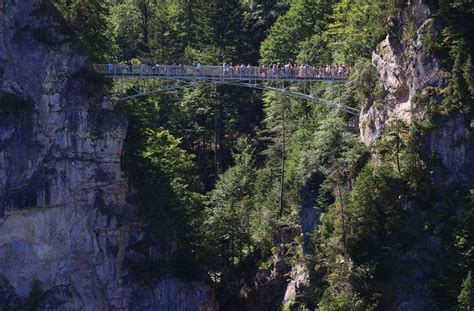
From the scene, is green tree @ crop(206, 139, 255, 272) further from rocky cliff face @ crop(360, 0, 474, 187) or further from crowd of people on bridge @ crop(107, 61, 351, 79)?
rocky cliff face @ crop(360, 0, 474, 187)

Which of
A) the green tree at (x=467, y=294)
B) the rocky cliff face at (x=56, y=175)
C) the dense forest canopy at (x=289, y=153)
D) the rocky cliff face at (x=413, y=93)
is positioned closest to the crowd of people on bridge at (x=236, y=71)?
the dense forest canopy at (x=289, y=153)

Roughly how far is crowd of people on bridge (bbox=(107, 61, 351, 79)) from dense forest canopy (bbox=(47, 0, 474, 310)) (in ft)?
3.62

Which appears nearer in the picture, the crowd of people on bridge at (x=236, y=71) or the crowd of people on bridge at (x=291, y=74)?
the crowd of people on bridge at (x=236, y=71)

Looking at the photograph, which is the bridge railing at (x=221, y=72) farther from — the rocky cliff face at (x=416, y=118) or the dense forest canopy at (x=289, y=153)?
the rocky cliff face at (x=416, y=118)

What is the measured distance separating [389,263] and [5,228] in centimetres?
1675

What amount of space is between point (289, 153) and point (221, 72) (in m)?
7.79

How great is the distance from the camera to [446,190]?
44000 mm

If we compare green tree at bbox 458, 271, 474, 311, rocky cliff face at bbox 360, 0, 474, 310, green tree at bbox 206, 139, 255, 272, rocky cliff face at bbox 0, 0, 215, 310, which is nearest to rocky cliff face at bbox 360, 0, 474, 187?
rocky cliff face at bbox 360, 0, 474, 310

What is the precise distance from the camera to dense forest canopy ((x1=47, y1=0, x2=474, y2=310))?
4406cm

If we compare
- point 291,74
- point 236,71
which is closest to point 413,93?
point 291,74

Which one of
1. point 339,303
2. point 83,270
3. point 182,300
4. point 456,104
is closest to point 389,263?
point 339,303

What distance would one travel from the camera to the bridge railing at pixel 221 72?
49.4 m

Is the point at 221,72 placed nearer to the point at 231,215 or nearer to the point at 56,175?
the point at 231,215

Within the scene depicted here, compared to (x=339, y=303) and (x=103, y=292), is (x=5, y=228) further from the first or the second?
(x=339, y=303)
